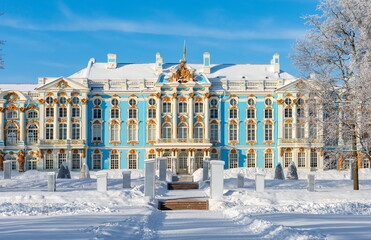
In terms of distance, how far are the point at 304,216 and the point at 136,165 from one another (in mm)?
33131

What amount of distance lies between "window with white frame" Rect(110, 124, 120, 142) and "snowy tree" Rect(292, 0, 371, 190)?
25.7m

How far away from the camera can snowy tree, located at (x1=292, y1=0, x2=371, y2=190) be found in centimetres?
2353

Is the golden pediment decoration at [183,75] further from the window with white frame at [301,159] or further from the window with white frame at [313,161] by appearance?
the window with white frame at [313,161]

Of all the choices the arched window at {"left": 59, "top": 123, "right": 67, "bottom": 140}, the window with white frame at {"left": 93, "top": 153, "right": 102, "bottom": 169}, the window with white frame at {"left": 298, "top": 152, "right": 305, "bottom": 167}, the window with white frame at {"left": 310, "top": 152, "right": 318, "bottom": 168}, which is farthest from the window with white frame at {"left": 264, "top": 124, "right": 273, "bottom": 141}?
the arched window at {"left": 59, "top": 123, "right": 67, "bottom": 140}

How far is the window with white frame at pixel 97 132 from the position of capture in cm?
4797

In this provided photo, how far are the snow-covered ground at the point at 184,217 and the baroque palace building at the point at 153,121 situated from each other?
1964cm

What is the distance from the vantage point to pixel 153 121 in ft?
157

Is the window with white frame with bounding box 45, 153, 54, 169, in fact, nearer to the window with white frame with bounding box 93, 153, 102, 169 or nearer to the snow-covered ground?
the window with white frame with bounding box 93, 153, 102, 169

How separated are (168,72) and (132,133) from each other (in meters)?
6.82

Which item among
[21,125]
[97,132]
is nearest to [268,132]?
[97,132]

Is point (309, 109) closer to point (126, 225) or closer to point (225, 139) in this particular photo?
point (126, 225)

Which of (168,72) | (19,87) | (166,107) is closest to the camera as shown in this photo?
(166,107)

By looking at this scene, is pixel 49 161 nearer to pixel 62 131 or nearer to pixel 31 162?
pixel 31 162

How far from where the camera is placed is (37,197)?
2158 cm
